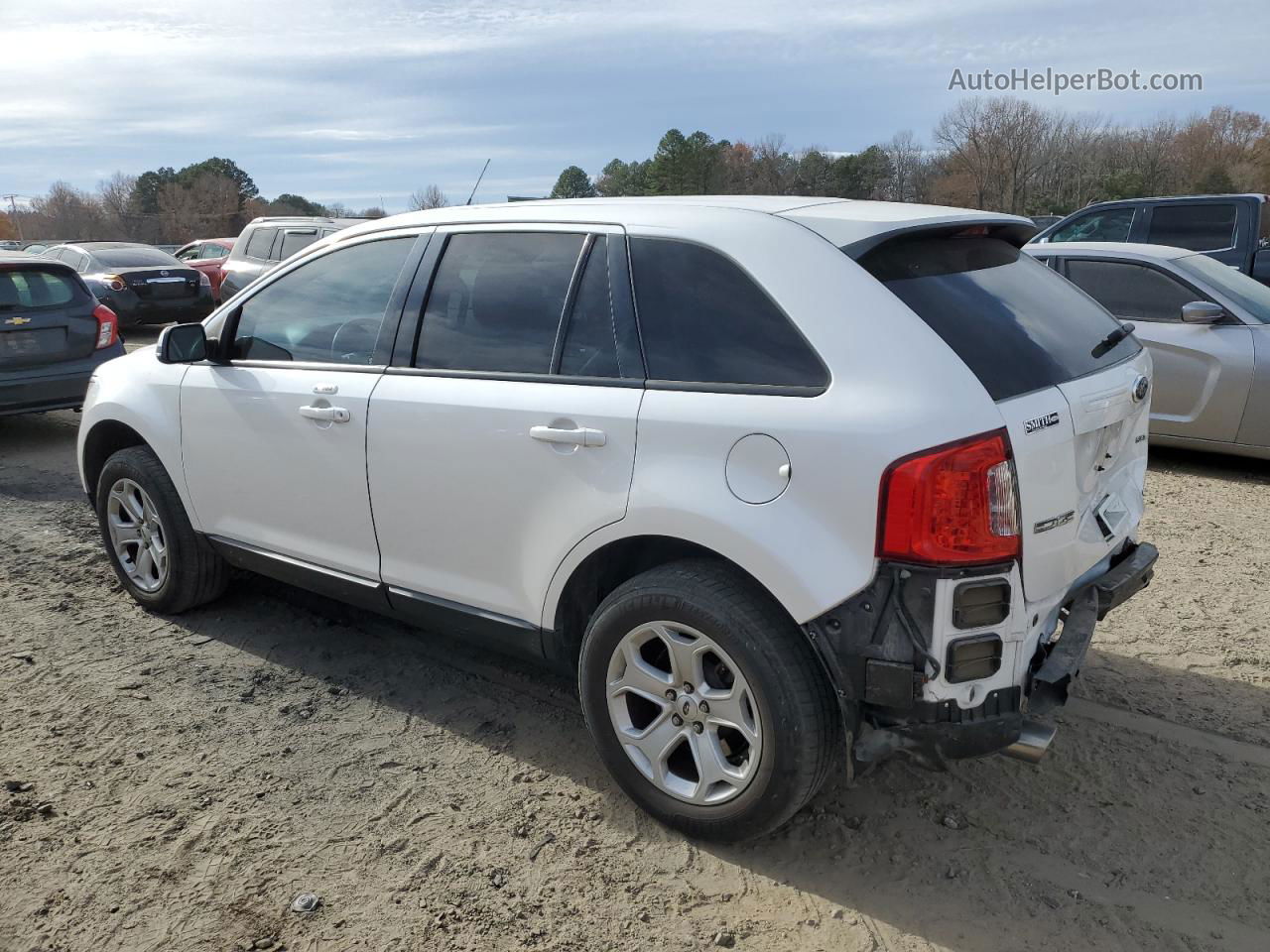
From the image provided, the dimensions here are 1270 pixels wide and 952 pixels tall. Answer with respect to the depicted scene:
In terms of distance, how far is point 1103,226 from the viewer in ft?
34.5

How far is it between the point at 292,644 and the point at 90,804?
126 centimetres

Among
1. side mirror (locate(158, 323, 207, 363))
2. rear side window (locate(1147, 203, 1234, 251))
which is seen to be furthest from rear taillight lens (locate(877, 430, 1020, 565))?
rear side window (locate(1147, 203, 1234, 251))

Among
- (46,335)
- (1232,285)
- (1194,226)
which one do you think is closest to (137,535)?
(46,335)

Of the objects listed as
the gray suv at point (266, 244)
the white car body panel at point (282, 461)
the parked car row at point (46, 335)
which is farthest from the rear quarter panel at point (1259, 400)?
the gray suv at point (266, 244)

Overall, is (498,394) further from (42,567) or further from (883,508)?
(42,567)

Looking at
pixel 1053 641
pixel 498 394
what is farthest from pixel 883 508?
pixel 498 394

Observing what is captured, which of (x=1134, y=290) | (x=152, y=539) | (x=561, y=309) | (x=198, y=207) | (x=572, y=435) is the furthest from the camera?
(x=198, y=207)

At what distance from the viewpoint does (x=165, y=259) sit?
17531 millimetres

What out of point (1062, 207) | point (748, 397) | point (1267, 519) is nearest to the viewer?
point (748, 397)

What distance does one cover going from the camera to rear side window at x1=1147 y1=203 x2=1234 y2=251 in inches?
392

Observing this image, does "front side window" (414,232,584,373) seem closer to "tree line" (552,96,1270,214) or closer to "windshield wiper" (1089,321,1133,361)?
"windshield wiper" (1089,321,1133,361)

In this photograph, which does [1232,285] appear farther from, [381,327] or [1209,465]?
[381,327]

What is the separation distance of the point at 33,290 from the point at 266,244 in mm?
6124

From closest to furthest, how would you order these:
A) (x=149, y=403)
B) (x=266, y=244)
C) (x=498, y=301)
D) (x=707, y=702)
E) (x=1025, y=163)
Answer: (x=707, y=702) → (x=498, y=301) → (x=149, y=403) → (x=266, y=244) → (x=1025, y=163)
